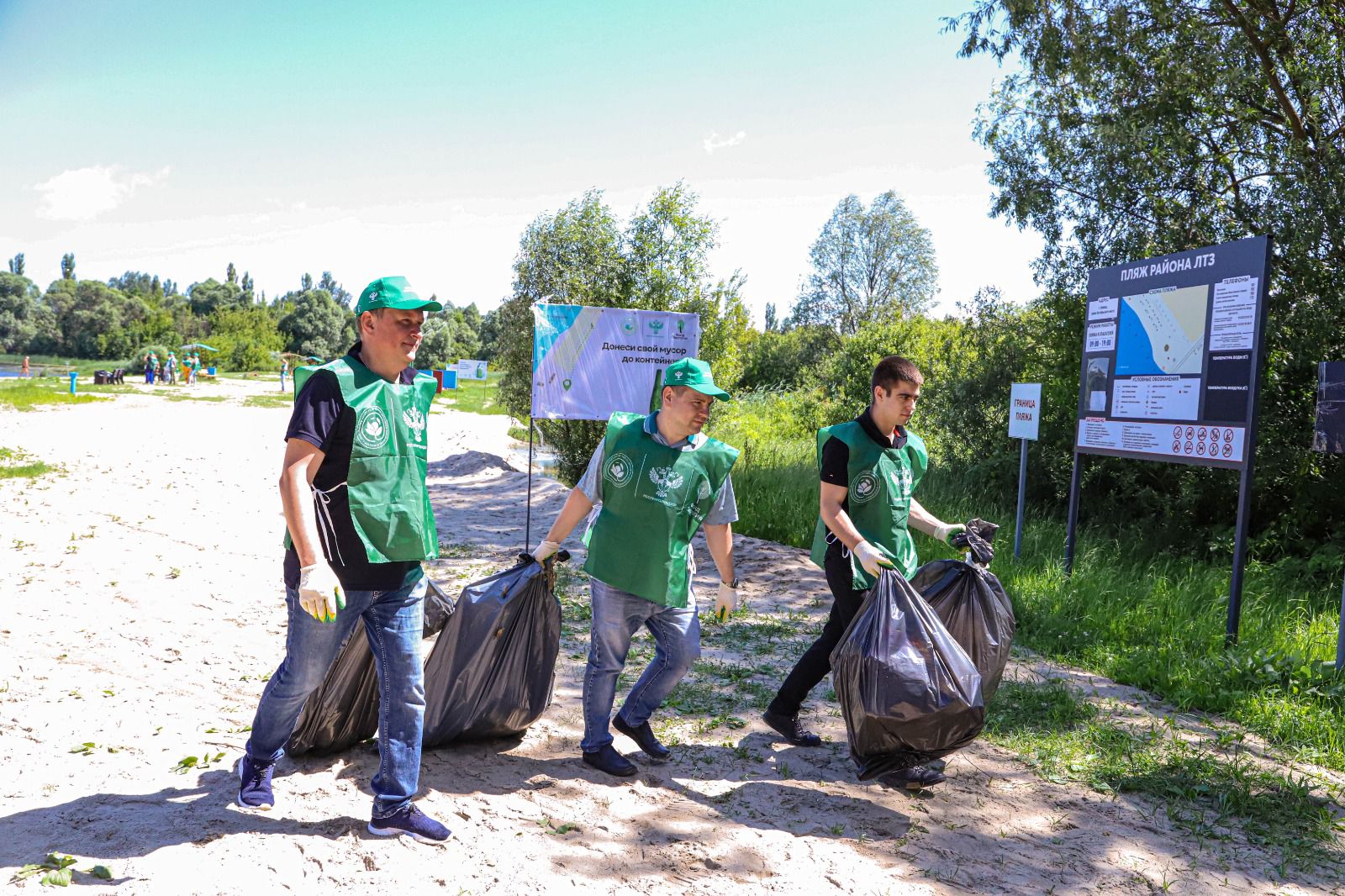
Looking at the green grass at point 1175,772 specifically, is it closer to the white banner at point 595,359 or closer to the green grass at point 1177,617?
the green grass at point 1177,617

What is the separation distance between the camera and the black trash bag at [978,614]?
3936 mm

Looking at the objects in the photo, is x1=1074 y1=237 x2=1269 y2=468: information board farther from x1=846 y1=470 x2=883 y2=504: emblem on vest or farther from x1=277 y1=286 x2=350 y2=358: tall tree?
x1=277 y1=286 x2=350 y2=358: tall tree

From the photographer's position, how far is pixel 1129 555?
8.21m

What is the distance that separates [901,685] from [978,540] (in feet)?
3.22

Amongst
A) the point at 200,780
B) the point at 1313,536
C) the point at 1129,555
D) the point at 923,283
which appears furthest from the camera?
the point at 923,283

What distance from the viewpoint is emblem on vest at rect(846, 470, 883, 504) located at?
3777mm

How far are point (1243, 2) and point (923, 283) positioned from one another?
4702 cm

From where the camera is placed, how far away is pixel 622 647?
3.70m

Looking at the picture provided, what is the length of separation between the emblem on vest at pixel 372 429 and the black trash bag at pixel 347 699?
0.75m

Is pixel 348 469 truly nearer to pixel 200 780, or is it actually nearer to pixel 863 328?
pixel 200 780

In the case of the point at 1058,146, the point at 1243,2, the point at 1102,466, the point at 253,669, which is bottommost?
the point at 253,669

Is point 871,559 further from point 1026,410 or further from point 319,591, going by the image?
point 1026,410

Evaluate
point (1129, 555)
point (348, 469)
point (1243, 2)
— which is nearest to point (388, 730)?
point (348, 469)

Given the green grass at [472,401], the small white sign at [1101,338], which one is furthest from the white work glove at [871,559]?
the green grass at [472,401]
